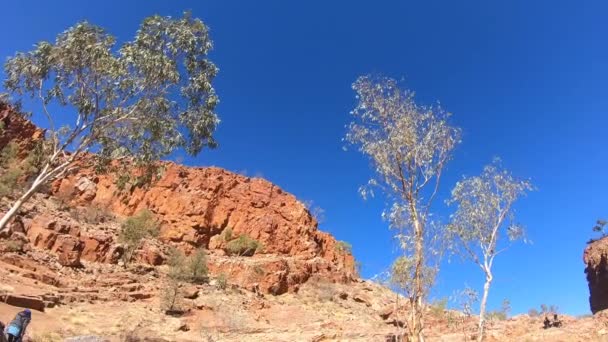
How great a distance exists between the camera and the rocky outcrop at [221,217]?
150 ft

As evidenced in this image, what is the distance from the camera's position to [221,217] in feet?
194

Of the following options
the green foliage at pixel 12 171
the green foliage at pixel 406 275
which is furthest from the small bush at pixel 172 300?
the green foliage at pixel 406 275

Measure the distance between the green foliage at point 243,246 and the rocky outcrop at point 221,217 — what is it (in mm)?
794

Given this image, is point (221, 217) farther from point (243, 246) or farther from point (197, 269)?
point (197, 269)

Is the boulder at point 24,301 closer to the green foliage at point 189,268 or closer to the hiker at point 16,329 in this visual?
the hiker at point 16,329

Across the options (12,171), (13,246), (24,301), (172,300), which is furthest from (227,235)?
(24,301)

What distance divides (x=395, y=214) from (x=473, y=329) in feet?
48.2

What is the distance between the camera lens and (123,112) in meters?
17.6

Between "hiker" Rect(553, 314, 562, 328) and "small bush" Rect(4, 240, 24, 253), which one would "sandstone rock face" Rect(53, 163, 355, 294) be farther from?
"hiker" Rect(553, 314, 562, 328)

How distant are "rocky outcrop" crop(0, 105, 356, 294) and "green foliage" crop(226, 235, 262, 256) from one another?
0.79 m

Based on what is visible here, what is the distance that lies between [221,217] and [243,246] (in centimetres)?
800

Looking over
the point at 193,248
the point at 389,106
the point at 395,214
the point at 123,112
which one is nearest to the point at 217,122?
the point at 123,112

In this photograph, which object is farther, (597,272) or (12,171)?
(597,272)

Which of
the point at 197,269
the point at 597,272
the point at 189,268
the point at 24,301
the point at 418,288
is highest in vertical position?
the point at 597,272
